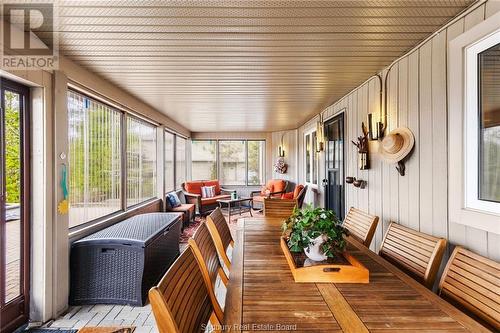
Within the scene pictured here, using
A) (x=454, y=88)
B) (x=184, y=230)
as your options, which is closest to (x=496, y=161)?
(x=454, y=88)

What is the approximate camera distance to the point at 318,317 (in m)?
1.08

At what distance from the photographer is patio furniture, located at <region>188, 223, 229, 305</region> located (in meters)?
1.48

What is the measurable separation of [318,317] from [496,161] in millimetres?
1482

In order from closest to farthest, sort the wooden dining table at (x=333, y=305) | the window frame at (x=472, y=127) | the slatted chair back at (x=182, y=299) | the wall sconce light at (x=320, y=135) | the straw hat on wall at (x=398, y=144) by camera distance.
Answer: the slatted chair back at (x=182, y=299), the wooden dining table at (x=333, y=305), the window frame at (x=472, y=127), the straw hat on wall at (x=398, y=144), the wall sconce light at (x=320, y=135)

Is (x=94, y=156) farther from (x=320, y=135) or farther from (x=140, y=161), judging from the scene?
Result: (x=320, y=135)

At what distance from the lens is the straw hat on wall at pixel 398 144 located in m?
2.46

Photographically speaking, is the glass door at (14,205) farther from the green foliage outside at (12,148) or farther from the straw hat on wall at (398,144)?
the straw hat on wall at (398,144)

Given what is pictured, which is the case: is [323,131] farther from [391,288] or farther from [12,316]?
[12,316]

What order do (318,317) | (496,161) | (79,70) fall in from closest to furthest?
(318,317)
(496,161)
(79,70)

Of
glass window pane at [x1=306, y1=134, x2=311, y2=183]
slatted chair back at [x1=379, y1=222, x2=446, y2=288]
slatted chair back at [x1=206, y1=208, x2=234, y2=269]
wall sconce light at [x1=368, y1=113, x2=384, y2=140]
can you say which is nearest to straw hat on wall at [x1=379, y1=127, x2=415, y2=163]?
wall sconce light at [x1=368, y1=113, x2=384, y2=140]

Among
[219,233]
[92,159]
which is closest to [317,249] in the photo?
[219,233]

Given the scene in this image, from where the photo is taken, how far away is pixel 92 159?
10.9ft

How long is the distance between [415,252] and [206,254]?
4.44 feet

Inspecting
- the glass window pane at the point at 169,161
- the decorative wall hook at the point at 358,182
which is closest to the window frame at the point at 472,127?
the decorative wall hook at the point at 358,182
